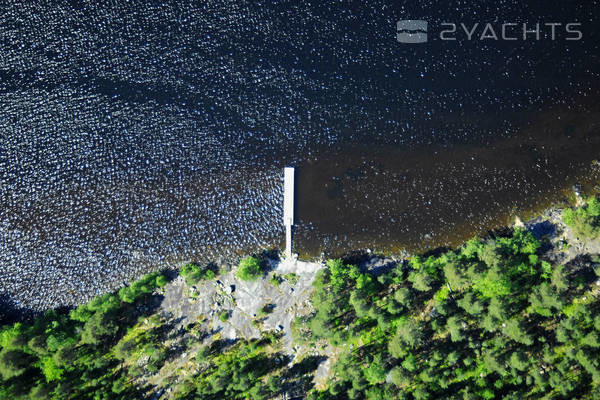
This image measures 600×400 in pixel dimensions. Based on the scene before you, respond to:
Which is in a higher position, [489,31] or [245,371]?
[489,31]

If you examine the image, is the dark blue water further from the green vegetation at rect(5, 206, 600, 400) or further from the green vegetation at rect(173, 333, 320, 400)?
the green vegetation at rect(173, 333, 320, 400)

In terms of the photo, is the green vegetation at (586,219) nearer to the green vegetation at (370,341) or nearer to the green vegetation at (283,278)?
the green vegetation at (370,341)

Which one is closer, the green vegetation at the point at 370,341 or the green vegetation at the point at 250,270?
the green vegetation at the point at 370,341

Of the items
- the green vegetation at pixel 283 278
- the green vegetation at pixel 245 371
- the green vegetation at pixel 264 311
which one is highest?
the green vegetation at pixel 283 278

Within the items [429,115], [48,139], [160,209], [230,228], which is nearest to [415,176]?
[429,115]

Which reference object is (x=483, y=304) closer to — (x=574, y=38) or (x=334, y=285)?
(x=334, y=285)

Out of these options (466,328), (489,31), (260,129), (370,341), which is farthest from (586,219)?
(260,129)

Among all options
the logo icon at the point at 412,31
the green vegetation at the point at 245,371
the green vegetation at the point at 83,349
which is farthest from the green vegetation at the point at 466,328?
the logo icon at the point at 412,31

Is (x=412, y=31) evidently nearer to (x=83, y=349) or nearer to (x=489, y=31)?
(x=489, y=31)
